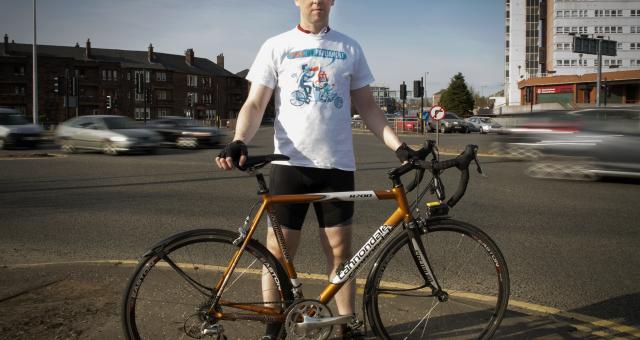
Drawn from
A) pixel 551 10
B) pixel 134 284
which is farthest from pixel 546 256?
pixel 551 10

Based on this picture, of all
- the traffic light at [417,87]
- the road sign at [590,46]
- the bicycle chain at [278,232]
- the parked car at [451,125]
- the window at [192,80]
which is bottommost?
the bicycle chain at [278,232]

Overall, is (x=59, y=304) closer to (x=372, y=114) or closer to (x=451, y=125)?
(x=372, y=114)

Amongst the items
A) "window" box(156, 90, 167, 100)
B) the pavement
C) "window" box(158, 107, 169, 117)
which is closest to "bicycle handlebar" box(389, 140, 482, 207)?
the pavement

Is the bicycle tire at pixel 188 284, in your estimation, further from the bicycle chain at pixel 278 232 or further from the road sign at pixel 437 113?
the road sign at pixel 437 113

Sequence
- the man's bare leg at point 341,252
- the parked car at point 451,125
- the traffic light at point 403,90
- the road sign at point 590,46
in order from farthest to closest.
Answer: the parked car at point 451,125 → the traffic light at point 403,90 → the road sign at point 590,46 → the man's bare leg at point 341,252

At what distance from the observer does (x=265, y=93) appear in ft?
9.71

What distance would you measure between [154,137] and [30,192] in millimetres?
9740

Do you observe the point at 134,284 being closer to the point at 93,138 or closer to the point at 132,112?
the point at 93,138

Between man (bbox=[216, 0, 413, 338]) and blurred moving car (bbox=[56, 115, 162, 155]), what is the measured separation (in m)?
16.5

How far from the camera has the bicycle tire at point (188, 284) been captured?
8.73 feet

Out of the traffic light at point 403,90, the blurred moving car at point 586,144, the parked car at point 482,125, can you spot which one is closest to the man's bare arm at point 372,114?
the blurred moving car at point 586,144

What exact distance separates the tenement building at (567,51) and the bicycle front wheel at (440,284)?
257 ft

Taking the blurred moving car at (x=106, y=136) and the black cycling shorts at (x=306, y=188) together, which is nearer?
the black cycling shorts at (x=306, y=188)

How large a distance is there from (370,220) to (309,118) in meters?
4.31
